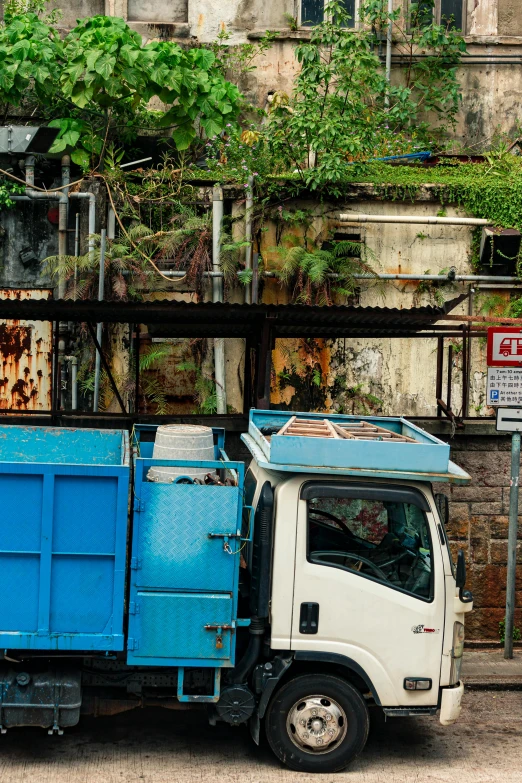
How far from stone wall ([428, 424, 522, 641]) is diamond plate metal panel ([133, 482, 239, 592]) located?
4920 mm

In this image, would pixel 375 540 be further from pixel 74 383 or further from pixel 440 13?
pixel 440 13

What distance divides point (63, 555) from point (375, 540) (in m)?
2.45

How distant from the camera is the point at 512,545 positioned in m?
10.5

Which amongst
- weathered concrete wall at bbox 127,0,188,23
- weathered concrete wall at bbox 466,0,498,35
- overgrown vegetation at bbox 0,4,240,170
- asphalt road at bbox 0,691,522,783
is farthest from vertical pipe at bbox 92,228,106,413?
weathered concrete wall at bbox 466,0,498,35

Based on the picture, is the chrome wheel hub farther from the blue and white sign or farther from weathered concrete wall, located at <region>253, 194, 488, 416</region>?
weathered concrete wall, located at <region>253, 194, 488, 416</region>

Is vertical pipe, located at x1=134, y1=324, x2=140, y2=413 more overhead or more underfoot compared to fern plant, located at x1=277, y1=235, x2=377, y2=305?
more underfoot

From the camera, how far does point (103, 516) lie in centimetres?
667

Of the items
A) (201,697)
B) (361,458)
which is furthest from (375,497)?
(201,697)

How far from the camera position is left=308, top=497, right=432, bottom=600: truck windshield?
7035mm

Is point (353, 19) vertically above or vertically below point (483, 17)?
below

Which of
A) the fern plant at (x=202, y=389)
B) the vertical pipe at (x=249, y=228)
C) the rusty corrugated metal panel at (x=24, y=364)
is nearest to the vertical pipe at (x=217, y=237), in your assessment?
the vertical pipe at (x=249, y=228)

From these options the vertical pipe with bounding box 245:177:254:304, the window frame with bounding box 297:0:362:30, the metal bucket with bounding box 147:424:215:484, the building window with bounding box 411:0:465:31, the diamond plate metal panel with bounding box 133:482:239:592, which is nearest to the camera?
the diamond plate metal panel with bounding box 133:482:239:592

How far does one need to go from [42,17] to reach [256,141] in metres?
4.36

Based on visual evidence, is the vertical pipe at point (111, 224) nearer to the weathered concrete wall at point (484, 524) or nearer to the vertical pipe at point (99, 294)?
the vertical pipe at point (99, 294)
